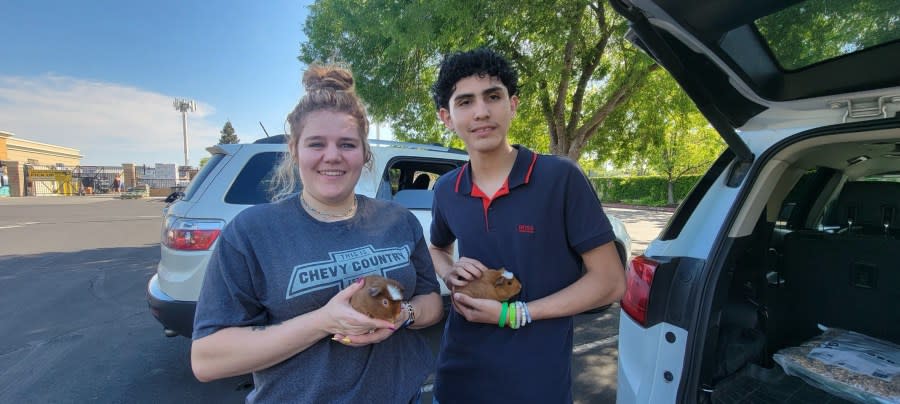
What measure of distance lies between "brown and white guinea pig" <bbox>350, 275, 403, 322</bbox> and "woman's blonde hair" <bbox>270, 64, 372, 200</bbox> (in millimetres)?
487

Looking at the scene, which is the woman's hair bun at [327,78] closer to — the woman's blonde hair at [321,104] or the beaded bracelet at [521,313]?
the woman's blonde hair at [321,104]

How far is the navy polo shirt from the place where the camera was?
1.40 metres

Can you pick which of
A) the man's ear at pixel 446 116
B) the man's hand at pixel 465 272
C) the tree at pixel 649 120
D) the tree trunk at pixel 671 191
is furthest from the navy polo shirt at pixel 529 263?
the tree trunk at pixel 671 191

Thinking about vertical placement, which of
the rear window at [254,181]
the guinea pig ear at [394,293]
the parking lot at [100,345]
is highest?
the rear window at [254,181]

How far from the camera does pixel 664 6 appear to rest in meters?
1.30

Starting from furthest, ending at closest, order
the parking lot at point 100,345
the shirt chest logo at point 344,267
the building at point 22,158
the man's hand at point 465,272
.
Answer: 1. the building at point 22,158
2. the parking lot at point 100,345
3. the man's hand at point 465,272
4. the shirt chest logo at point 344,267

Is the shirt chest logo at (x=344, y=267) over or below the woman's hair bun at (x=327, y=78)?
below

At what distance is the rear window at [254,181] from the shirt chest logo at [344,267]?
2.39 meters

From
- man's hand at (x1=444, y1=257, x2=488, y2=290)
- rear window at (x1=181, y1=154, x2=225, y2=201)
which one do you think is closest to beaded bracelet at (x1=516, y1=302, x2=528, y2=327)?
man's hand at (x1=444, y1=257, x2=488, y2=290)

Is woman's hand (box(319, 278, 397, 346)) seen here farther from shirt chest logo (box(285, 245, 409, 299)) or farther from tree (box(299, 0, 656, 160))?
tree (box(299, 0, 656, 160))

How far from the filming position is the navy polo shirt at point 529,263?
1.40 meters

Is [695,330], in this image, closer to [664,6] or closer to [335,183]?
[664,6]

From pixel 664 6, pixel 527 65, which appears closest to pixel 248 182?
pixel 664 6

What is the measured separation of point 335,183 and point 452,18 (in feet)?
17.8
